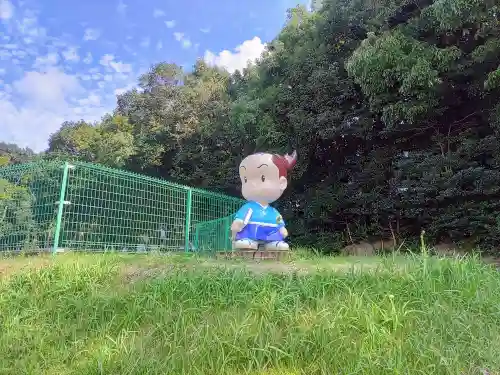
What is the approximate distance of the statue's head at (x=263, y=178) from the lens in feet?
21.5

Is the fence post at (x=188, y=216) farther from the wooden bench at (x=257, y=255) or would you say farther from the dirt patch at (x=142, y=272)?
the dirt patch at (x=142, y=272)

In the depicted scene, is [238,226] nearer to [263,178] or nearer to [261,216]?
[261,216]

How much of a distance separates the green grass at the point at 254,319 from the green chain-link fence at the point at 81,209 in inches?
56.6

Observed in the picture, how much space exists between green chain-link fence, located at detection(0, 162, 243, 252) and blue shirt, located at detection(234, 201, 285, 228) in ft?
5.99

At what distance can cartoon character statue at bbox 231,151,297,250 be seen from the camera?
620 cm

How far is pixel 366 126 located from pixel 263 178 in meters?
5.57

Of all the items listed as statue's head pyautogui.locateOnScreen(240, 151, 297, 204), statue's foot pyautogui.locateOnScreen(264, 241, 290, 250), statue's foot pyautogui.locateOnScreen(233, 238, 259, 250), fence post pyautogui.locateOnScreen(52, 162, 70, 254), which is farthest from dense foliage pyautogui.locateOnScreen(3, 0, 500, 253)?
fence post pyautogui.locateOnScreen(52, 162, 70, 254)

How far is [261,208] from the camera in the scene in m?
6.43

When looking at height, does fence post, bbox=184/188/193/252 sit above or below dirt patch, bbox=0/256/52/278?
above

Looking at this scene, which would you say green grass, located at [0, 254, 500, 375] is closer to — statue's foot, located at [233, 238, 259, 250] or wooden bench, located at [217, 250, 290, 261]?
wooden bench, located at [217, 250, 290, 261]

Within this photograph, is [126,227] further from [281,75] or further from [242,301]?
[281,75]

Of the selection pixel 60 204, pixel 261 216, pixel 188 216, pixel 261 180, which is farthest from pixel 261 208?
pixel 60 204

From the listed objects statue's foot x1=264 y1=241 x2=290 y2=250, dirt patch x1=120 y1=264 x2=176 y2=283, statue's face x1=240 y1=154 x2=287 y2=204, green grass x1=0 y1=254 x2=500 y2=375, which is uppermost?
statue's face x1=240 y1=154 x2=287 y2=204

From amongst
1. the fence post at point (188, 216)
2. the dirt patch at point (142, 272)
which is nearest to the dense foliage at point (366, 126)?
the fence post at point (188, 216)
